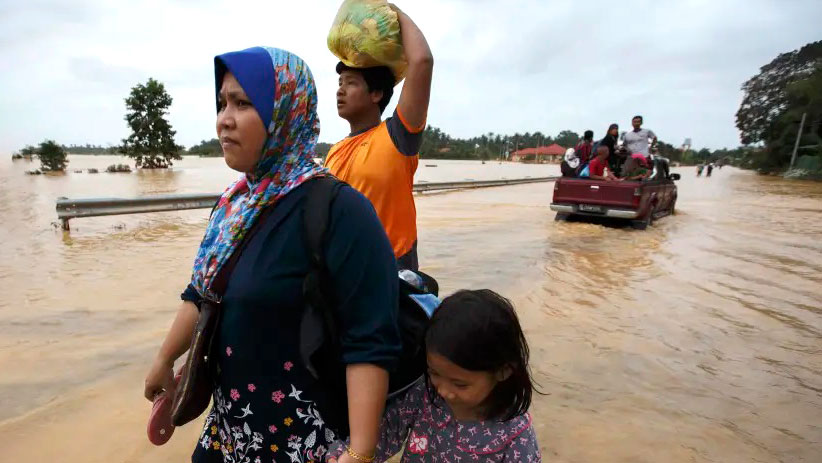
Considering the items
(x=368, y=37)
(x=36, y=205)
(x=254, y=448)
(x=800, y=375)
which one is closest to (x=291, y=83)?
(x=368, y=37)

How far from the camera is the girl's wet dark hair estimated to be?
116cm

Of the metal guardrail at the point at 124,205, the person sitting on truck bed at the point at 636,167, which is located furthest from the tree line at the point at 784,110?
the metal guardrail at the point at 124,205

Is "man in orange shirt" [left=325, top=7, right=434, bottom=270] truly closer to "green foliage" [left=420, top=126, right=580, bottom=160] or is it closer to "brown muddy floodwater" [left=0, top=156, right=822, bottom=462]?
"brown muddy floodwater" [left=0, top=156, right=822, bottom=462]

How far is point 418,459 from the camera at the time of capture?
1415 mm

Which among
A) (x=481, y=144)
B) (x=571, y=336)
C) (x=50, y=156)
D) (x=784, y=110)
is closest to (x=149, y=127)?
(x=50, y=156)

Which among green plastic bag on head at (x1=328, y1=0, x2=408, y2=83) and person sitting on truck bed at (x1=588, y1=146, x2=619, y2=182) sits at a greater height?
green plastic bag on head at (x1=328, y1=0, x2=408, y2=83)

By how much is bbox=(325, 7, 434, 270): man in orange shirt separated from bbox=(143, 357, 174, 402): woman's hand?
2.93ft

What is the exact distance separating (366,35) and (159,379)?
4.52 ft

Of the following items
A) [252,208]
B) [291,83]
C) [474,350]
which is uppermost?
[291,83]

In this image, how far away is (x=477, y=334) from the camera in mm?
1162

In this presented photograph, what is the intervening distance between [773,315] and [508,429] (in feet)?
15.1

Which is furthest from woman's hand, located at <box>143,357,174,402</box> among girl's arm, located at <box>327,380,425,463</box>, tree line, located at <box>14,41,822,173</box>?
tree line, located at <box>14,41,822,173</box>

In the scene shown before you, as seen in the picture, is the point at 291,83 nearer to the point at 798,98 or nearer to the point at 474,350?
the point at 474,350

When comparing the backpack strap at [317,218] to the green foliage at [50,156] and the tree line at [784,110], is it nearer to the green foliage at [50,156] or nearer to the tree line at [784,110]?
the green foliage at [50,156]
